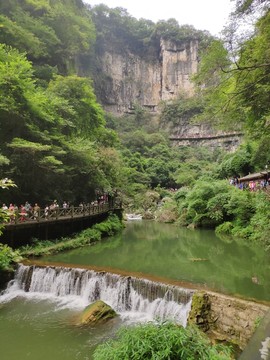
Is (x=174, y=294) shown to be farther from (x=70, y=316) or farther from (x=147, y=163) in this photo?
(x=147, y=163)

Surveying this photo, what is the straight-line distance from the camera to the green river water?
7.28m

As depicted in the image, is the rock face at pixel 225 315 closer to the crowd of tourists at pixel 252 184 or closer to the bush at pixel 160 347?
the bush at pixel 160 347

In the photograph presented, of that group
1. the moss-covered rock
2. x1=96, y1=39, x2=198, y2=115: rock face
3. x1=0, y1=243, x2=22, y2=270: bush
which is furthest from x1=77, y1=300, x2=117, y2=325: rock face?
x1=96, y1=39, x2=198, y2=115: rock face

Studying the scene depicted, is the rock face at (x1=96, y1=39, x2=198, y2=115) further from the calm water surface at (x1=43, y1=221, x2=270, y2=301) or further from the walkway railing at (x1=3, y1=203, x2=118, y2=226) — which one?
the calm water surface at (x1=43, y1=221, x2=270, y2=301)

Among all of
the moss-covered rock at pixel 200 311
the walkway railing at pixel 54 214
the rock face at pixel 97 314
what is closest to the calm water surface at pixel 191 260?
the moss-covered rock at pixel 200 311

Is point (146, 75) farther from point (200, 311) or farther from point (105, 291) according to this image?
point (200, 311)

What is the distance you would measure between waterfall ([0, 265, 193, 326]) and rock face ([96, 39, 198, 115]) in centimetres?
6597

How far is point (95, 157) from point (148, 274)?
12.3 metres

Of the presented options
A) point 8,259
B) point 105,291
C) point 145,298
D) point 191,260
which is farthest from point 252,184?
point 8,259

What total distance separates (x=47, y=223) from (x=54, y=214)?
2.80 ft

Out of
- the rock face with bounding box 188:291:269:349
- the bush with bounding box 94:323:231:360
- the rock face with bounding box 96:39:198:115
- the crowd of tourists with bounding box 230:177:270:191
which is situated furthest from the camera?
the rock face with bounding box 96:39:198:115

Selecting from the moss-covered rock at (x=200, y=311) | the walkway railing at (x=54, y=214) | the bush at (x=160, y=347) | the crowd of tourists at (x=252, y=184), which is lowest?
the moss-covered rock at (x=200, y=311)

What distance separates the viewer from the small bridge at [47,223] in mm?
13916

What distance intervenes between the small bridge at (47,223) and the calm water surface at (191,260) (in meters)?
2.02
